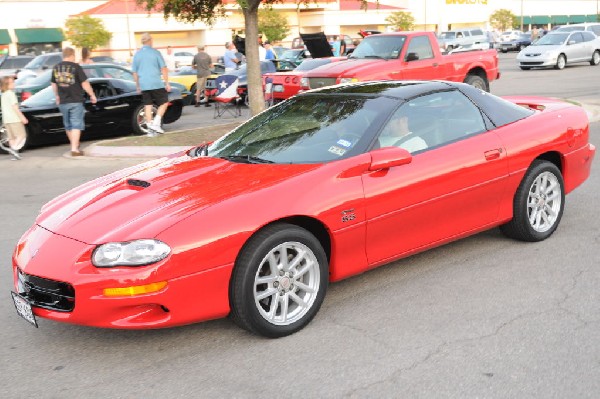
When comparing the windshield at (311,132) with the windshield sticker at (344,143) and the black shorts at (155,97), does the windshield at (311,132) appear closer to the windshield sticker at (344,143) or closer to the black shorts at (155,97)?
the windshield sticker at (344,143)

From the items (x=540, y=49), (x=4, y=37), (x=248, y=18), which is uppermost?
(x=4, y=37)

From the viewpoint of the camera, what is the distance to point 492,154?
5.30 metres

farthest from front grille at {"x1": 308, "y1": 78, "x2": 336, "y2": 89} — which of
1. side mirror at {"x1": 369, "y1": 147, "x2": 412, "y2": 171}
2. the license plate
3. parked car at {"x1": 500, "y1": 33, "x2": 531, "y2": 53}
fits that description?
parked car at {"x1": 500, "y1": 33, "x2": 531, "y2": 53}

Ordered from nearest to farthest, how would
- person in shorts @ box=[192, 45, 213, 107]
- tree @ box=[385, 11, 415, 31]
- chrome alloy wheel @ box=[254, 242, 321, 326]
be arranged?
1. chrome alloy wheel @ box=[254, 242, 321, 326]
2. person in shorts @ box=[192, 45, 213, 107]
3. tree @ box=[385, 11, 415, 31]

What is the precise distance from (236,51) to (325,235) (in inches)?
726

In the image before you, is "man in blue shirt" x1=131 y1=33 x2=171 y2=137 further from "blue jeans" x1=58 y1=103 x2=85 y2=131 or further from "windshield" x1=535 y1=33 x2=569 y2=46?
"windshield" x1=535 y1=33 x2=569 y2=46

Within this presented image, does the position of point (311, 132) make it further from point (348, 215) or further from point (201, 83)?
point (201, 83)

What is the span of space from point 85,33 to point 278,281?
50882mm

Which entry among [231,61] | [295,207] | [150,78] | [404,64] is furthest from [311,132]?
[231,61]

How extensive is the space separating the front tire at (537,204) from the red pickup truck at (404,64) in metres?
8.06

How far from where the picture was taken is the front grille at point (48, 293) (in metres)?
3.85

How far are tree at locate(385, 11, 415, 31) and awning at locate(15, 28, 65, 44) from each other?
30.6 meters

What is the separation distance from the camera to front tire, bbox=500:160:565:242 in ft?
18.3

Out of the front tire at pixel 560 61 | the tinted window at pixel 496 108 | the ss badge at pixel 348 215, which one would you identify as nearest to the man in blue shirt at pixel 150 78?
the tinted window at pixel 496 108
